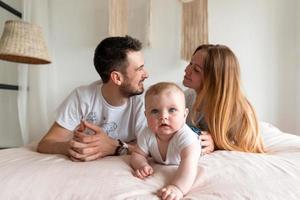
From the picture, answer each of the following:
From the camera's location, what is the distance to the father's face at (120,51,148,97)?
4.54ft

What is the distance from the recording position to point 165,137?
102cm

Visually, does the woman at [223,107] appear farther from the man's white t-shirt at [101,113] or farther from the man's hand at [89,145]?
the man's hand at [89,145]

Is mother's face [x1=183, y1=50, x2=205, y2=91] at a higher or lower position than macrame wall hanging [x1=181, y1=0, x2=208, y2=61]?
lower

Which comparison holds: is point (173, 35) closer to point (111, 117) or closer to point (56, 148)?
point (111, 117)

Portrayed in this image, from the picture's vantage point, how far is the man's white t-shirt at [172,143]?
967 mm

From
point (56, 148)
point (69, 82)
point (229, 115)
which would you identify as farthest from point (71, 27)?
point (229, 115)

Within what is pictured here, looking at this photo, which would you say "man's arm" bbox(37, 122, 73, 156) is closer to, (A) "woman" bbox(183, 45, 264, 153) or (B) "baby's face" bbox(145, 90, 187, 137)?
(B) "baby's face" bbox(145, 90, 187, 137)

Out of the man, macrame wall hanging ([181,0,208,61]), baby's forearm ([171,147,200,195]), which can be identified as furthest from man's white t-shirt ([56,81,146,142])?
macrame wall hanging ([181,0,208,61])

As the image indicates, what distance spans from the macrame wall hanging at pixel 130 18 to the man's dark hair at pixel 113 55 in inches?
29.0

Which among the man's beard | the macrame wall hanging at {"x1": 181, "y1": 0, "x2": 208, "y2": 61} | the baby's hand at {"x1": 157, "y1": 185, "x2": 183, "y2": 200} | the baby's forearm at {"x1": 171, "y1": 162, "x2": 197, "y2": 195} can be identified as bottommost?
the baby's hand at {"x1": 157, "y1": 185, "x2": 183, "y2": 200}

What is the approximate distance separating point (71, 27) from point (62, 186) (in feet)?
5.55

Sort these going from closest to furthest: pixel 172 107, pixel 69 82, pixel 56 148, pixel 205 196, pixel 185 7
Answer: pixel 205 196 < pixel 172 107 < pixel 56 148 < pixel 185 7 < pixel 69 82

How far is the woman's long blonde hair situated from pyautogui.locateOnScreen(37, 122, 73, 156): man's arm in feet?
1.76

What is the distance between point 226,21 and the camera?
2.20 meters
